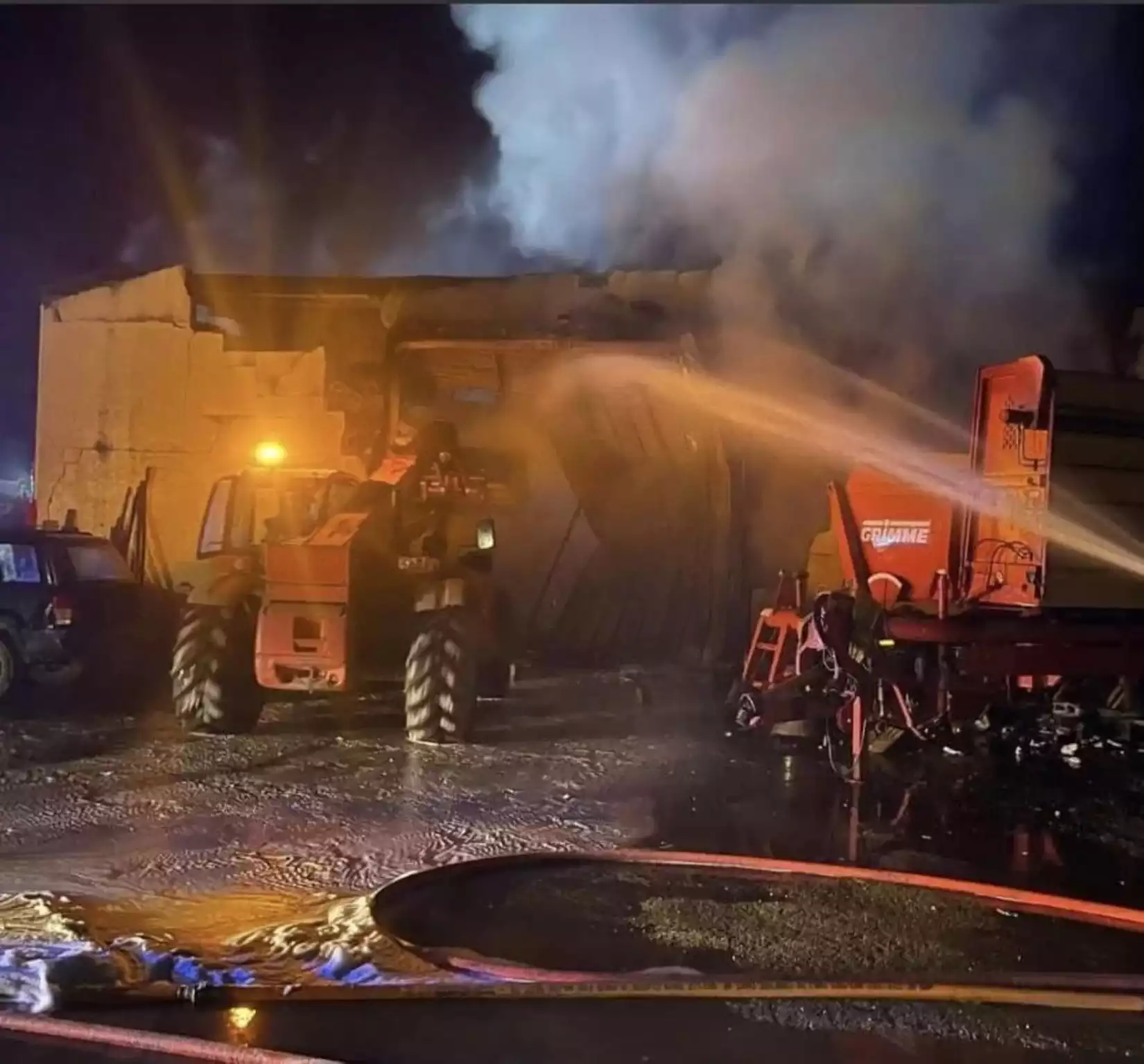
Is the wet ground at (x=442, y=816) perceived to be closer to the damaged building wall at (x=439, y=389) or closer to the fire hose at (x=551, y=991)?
the fire hose at (x=551, y=991)

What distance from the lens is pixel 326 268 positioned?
11500 millimetres

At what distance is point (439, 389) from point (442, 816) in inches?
238

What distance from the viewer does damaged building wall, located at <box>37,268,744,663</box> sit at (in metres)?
11.8

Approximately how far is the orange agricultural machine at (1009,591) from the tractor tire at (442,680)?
180cm

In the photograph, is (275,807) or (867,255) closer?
(275,807)

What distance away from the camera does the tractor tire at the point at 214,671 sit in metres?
8.24

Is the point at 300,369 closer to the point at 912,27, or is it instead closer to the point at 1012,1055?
the point at 912,27

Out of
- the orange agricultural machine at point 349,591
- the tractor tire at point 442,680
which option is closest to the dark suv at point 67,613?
the orange agricultural machine at point 349,591

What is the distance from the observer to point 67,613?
930 cm

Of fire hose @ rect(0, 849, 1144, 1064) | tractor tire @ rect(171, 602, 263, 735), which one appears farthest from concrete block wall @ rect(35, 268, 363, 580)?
fire hose @ rect(0, 849, 1144, 1064)

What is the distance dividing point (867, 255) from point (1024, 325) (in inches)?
61.8

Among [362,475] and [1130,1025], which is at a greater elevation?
[362,475]

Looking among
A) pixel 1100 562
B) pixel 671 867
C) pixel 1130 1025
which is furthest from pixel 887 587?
pixel 1130 1025

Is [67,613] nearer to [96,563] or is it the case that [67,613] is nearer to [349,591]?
[96,563]
